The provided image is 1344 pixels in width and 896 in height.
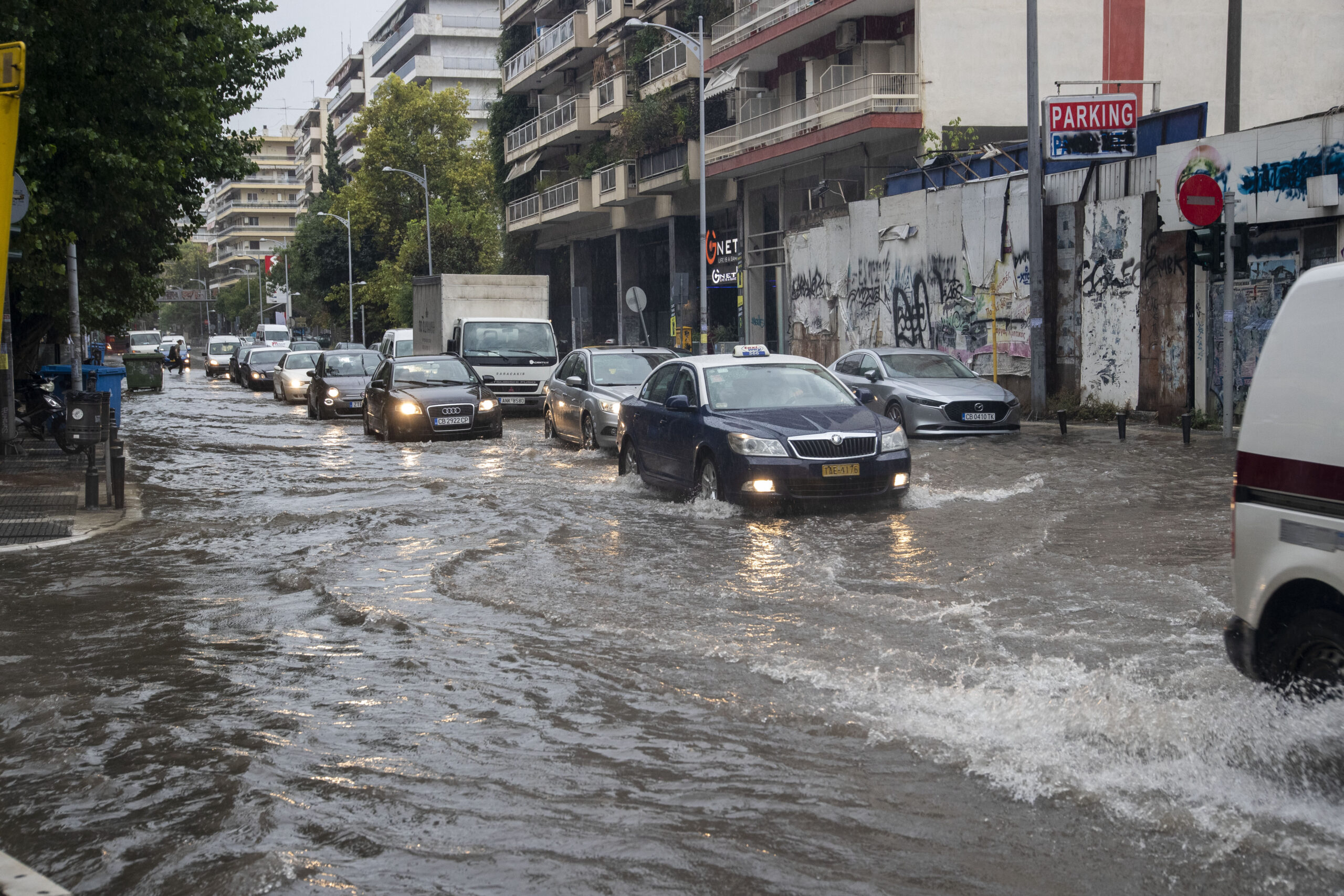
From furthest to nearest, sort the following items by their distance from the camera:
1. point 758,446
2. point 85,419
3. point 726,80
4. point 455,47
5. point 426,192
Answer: point 455,47, point 426,192, point 726,80, point 85,419, point 758,446

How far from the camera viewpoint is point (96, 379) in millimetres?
22781

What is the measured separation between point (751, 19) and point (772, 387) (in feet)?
89.3

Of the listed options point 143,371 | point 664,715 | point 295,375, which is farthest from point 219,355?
point 664,715

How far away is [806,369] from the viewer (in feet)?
44.3

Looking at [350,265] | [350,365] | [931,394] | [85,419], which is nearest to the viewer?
[85,419]

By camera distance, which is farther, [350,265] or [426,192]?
[350,265]

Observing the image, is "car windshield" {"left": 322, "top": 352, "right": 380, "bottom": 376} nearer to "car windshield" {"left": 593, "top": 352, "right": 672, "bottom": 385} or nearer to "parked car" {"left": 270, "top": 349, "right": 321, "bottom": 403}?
"parked car" {"left": 270, "top": 349, "right": 321, "bottom": 403}

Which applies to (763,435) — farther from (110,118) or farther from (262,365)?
(262,365)

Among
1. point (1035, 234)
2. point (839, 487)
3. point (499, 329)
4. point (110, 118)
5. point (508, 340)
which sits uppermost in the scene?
point (110, 118)

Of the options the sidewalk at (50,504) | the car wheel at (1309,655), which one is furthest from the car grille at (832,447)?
the car wheel at (1309,655)

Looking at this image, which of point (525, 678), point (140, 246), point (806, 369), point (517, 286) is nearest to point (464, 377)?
→ point (140, 246)

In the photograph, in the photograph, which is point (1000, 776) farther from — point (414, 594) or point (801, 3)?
point (801, 3)

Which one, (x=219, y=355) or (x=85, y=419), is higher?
(x=219, y=355)

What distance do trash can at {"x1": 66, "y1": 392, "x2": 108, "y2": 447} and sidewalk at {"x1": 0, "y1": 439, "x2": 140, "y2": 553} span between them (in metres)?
0.68
